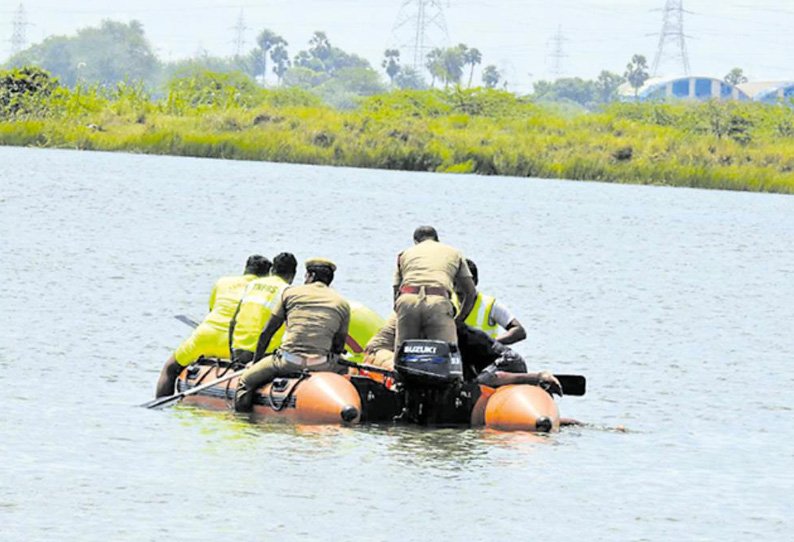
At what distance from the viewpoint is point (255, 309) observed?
17578mm

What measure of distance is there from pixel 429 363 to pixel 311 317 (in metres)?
1.28

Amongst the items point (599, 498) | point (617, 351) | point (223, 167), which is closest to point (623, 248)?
point (617, 351)

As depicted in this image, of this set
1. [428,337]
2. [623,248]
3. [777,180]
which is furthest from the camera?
[777,180]

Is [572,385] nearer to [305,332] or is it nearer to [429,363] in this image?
[429,363]

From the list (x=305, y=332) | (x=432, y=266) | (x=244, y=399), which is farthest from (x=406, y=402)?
(x=244, y=399)

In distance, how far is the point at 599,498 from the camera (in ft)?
47.6

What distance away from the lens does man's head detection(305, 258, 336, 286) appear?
1711cm

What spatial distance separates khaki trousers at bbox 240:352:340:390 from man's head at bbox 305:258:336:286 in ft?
2.44

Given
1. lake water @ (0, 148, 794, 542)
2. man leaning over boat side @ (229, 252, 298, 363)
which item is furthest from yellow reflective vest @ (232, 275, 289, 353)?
lake water @ (0, 148, 794, 542)

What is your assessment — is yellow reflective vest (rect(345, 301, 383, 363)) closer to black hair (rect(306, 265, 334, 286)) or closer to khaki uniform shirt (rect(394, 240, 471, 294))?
black hair (rect(306, 265, 334, 286))

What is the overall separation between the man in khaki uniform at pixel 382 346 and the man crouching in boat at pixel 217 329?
4.37 feet

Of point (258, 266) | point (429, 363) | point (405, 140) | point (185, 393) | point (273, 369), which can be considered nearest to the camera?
point (429, 363)

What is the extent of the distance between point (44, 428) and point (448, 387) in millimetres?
3738

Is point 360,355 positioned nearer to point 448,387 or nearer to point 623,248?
point 448,387
